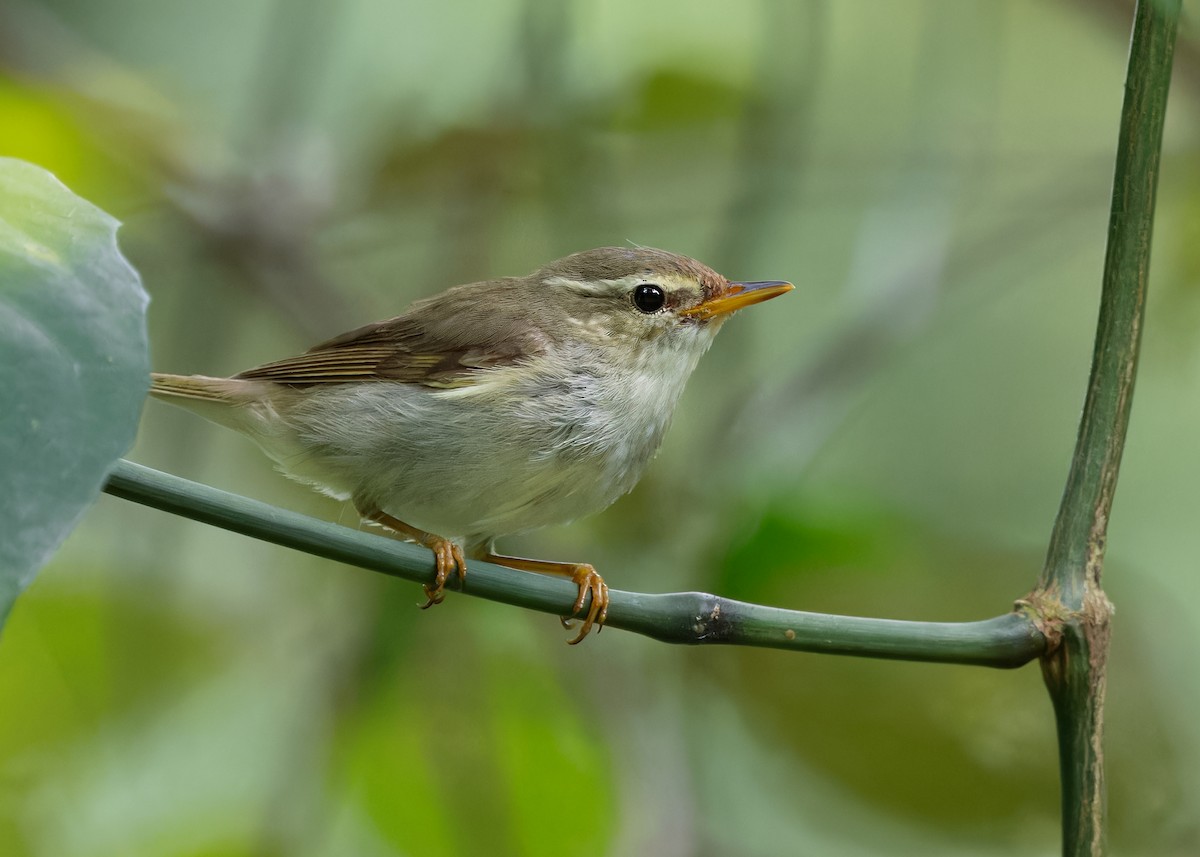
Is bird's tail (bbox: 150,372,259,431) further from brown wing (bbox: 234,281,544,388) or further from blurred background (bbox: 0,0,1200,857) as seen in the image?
blurred background (bbox: 0,0,1200,857)

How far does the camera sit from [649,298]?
10.4 ft

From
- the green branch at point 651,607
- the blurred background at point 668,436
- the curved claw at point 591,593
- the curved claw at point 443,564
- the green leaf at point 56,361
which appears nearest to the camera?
the green leaf at point 56,361

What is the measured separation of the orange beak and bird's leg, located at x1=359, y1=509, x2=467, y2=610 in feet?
2.77

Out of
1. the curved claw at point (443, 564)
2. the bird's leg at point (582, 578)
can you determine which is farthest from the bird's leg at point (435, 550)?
the bird's leg at point (582, 578)

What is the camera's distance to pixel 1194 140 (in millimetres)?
3602

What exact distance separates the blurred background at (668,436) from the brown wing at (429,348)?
0.54m

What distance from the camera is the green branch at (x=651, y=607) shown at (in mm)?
1398

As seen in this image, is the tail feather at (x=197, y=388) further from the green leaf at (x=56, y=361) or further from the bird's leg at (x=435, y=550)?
the green leaf at (x=56, y=361)

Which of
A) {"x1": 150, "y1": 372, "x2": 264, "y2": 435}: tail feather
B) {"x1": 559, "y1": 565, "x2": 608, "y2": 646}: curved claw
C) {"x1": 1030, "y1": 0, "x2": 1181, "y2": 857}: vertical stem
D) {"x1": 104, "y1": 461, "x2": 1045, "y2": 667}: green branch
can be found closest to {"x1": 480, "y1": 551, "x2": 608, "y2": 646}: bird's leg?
{"x1": 559, "y1": 565, "x2": 608, "y2": 646}: curved claw

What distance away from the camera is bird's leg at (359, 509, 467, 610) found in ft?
6.19

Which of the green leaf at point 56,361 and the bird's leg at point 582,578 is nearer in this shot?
the green leaf at point 56,361

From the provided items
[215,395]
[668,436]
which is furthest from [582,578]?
[215,395]

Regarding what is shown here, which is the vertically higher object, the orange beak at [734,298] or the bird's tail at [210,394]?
the orange beak at [734,298]

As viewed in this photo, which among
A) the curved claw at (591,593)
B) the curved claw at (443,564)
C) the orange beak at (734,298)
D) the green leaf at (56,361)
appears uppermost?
the orange beak at (734,298)
